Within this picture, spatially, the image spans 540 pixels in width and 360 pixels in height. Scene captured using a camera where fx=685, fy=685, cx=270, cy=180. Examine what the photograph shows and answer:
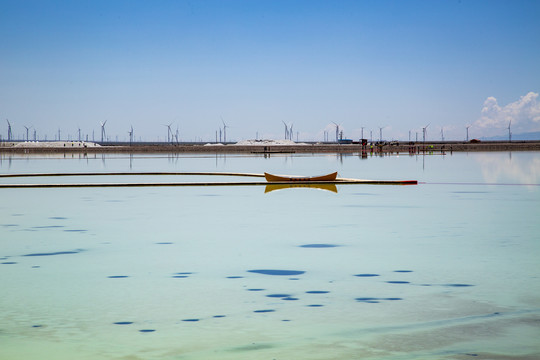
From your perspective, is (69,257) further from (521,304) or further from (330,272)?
(521,304)

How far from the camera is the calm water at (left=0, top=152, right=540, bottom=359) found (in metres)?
10.2

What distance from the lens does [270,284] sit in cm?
1443

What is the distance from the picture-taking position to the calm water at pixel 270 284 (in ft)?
33.4

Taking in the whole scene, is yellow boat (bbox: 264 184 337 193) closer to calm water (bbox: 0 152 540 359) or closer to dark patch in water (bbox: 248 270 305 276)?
calm water (bbox: 0 152 540 359)

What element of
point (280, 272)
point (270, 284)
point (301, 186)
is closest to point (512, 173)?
point (301, 186)

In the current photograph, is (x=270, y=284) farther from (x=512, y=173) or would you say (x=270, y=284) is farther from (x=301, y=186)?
(x=512, y=173)

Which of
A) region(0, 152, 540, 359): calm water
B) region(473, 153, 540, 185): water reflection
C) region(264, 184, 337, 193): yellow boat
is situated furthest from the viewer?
region(473, 153, 540, 185): water reflection

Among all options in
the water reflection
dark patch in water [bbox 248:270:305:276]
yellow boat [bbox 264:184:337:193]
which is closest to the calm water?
dark patch in water [bbox 248:270:305:276]

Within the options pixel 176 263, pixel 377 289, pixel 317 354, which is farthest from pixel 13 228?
pixel 317 354

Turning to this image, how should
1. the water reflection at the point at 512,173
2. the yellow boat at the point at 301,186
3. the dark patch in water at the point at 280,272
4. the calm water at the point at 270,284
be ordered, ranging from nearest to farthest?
the calm water at the point at 270,284 → the dark patch in water at the point at 280,272 → the yellow boat at the point at 301,186 → the water reflection at the point at 512,173

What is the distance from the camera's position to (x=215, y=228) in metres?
24.2

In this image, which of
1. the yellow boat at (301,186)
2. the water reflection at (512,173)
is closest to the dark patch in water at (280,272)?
the yellow boat at (301,186)

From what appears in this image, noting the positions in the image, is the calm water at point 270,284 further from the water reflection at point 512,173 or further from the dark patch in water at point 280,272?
the water reflection at point 512,173

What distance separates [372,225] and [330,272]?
31.0ft
